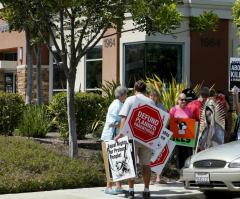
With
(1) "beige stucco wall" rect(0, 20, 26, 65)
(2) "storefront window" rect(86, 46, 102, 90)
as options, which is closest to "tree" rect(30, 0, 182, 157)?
(2) "storefront window" rect(86, 46, 102, 90)

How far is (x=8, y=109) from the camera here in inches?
651

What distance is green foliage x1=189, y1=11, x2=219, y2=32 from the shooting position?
1830 cm

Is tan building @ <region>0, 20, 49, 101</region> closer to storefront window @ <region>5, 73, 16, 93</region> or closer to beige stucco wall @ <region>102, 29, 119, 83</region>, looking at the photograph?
storefront window @ <region>5, 73, 16, 93</region>

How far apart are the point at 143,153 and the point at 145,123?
54cm

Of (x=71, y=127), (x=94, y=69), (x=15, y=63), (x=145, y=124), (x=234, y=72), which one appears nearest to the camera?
(x=145, y=124)

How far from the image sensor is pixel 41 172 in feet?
40.3

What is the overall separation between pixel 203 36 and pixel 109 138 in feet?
36.2

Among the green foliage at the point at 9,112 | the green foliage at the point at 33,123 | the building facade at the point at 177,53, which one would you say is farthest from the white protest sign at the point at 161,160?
the building facade at the point at 177,53

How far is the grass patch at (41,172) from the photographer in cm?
1166

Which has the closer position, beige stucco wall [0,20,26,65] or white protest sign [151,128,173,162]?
white protest sign [151,128,173,162]

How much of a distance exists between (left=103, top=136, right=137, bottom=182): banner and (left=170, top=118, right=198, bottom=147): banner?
89.5 inches

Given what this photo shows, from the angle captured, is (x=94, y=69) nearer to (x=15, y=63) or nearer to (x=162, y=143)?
(x=15, y=63)


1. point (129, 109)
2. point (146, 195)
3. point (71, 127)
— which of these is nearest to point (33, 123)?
point (71, 127)

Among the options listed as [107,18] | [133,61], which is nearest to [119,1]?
[107,18]
